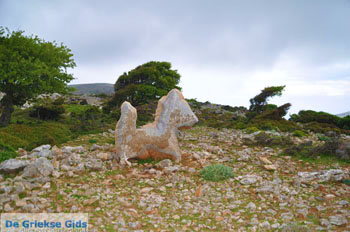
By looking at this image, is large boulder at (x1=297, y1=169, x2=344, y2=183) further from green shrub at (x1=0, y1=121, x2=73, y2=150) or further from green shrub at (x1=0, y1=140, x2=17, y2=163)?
green shrub at (x1=0, y1=121, x2=73, y2=150)

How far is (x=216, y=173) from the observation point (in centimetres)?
877

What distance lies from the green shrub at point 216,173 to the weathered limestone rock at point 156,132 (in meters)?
2.00

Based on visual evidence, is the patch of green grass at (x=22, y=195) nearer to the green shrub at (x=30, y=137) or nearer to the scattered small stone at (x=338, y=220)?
the green shrub at (x=30, y=137)

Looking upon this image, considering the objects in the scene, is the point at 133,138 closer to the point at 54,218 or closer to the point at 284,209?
the point at 54,218

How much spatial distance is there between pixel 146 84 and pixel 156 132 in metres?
20.1

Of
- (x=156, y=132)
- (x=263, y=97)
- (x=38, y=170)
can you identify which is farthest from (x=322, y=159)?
(x=263, y=97)

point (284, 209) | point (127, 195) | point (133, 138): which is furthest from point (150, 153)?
point (284, 209)

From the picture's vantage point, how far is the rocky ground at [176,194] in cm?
575

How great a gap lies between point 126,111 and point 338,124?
95.5 feet

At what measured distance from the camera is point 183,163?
33.9 ft

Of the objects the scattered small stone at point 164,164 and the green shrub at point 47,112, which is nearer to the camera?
the scattered small stone at point 164,164

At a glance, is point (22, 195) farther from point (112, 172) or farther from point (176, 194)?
point (176, 194)

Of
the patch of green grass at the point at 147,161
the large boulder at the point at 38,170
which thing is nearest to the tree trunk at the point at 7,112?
the large boulder at the point at 38,170

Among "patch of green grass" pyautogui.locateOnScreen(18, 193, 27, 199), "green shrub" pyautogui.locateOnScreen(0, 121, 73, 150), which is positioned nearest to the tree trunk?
"green shrub" pyautogui.locateOnScreen(0, 121, 73, 150)
